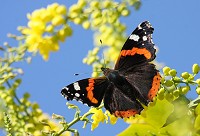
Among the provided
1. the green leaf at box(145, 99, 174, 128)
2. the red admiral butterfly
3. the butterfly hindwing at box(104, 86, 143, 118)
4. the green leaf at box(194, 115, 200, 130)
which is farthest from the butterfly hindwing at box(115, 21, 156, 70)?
the green leaf at box(194, 115, 200, 130)

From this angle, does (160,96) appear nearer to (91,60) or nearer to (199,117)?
(199,117)

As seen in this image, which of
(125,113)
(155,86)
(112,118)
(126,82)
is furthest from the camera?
(126,82)

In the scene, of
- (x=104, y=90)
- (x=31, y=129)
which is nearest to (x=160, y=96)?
(x=104, y=90)

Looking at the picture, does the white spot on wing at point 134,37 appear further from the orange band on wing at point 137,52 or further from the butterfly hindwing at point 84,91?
the butterfly hindwing at point 84,91

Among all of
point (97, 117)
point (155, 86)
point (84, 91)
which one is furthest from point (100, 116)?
point (155, 86)

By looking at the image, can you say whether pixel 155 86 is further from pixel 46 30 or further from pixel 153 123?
pixel 46 30

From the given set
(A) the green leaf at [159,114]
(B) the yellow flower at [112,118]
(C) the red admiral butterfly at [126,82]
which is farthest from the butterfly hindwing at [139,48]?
(A) the green leaf at [159,114]
